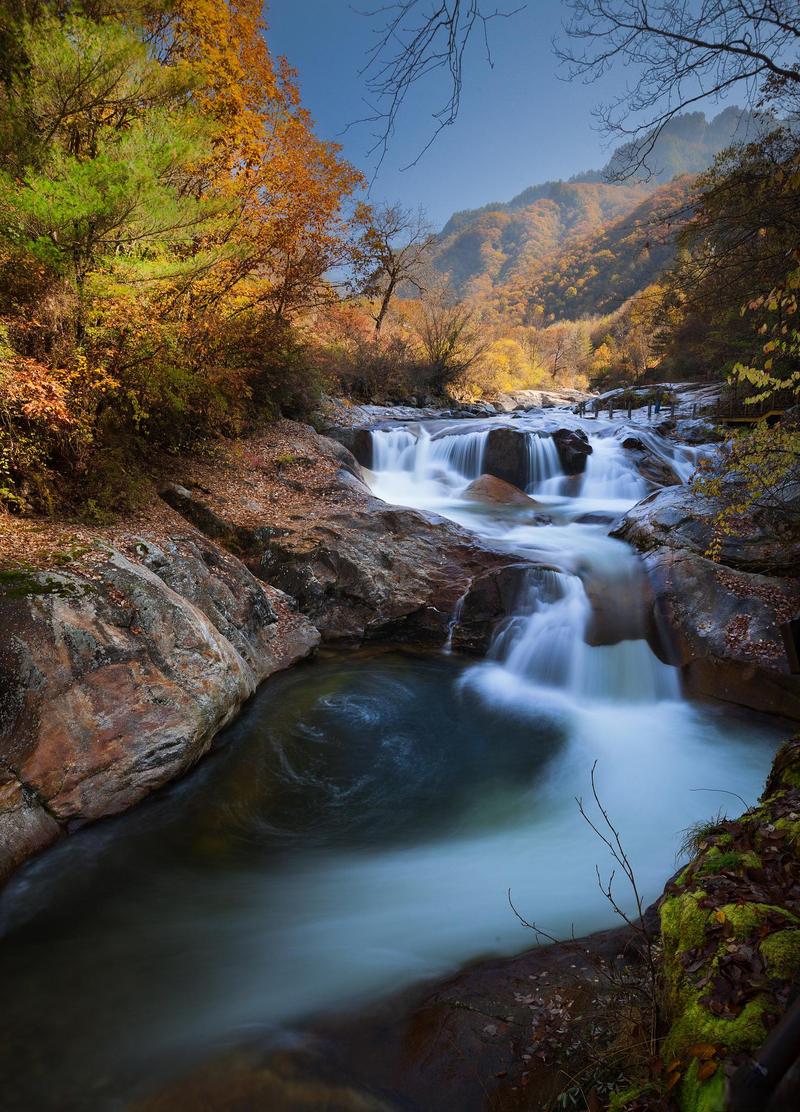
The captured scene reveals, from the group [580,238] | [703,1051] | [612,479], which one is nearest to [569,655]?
[703,1051]

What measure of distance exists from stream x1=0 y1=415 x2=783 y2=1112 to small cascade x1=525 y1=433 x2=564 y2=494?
5.86m

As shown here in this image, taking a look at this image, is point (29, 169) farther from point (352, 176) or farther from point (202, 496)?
point (352, 176)

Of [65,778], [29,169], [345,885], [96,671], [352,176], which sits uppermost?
[352,176]

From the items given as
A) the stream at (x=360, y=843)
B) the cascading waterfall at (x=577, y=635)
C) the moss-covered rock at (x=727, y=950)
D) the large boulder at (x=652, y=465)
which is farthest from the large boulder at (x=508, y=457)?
the moss-covered rock at (x=727, y=950)

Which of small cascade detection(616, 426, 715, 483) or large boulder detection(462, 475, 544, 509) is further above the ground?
small cascade detection(616, 426, 715, 483)

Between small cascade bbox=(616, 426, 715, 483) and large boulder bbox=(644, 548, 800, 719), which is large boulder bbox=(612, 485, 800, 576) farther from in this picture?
small cascade bbox=(616, 426, 715, 483)

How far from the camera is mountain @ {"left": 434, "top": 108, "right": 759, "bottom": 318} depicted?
40.5 meters

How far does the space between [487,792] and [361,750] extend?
139cm

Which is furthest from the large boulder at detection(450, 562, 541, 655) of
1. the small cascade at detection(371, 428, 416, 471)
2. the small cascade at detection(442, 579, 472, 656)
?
the small cascade at detection(371, 428, 416, 471)

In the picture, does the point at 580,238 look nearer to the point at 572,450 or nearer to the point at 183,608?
the point at 572,450

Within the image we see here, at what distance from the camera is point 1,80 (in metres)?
5.35

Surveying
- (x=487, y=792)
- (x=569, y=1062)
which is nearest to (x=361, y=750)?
(x=487, y=792)

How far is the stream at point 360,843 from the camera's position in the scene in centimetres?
289

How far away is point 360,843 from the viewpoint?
14.9 ft
